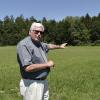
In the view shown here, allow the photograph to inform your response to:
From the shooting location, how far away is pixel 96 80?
1609 centimetres

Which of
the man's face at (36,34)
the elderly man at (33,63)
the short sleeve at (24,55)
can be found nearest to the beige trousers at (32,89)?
the elderly man at (33,63)

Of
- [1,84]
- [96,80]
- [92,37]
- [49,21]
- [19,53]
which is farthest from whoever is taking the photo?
[49,21]

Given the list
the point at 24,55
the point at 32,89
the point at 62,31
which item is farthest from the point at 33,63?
the point at 62,31

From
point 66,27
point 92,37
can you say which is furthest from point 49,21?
point 92,37

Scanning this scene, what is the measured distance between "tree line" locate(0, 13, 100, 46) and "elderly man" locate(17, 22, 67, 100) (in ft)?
435

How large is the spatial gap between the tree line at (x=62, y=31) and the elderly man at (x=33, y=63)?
435 ft

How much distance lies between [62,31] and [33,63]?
144808 mm

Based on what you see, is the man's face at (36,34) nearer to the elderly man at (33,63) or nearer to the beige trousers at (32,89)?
the elderly man at (33,63)

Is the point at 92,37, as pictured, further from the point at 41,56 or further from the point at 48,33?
the point at 41,56

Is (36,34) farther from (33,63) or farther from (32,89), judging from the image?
(32,89)

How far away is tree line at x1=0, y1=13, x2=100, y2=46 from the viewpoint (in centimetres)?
14688

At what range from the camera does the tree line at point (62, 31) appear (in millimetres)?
146875

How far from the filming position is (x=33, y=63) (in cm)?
658

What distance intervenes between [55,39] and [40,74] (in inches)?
5658
